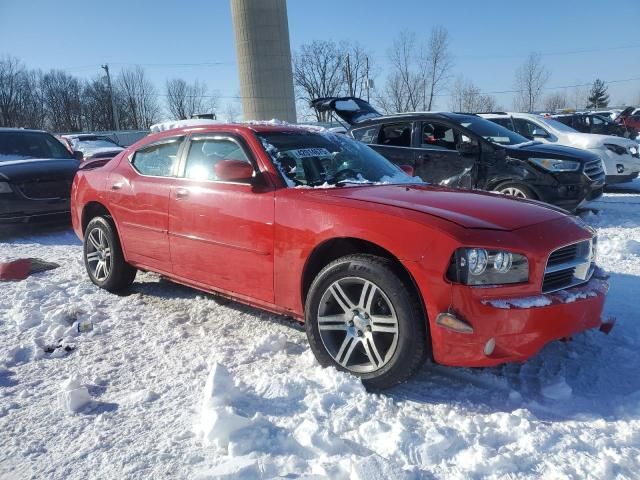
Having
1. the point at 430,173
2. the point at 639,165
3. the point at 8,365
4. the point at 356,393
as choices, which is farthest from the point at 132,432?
the point at 639,165

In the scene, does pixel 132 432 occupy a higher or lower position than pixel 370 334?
lower

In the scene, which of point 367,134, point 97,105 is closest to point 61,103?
point 97,105

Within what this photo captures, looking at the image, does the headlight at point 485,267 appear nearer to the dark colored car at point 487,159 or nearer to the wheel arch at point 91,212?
the wheel arch at point 91,212

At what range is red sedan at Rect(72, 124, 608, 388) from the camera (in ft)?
8.44

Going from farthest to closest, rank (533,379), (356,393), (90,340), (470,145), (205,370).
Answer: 1. (470,145)
2. (90,340)
3. (205,370)
4. (533,379)
5. (356,393)

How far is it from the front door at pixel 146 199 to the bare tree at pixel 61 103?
77750 mm

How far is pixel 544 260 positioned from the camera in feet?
8.66

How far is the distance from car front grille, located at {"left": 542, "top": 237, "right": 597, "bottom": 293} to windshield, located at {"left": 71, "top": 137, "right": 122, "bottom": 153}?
1614 centimetres

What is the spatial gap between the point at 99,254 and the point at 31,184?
330 centimetres

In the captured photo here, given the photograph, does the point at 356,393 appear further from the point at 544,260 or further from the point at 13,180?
the point at 13,180

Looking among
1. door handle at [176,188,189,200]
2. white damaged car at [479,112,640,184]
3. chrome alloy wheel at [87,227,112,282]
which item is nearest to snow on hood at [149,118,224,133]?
door handle at [176,188,189,200]

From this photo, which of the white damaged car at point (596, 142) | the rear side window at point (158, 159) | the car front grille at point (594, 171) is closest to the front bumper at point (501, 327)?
the rear side window at point (158, 159)

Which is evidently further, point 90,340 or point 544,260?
point 90,340

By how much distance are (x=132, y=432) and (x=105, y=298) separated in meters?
2.41
